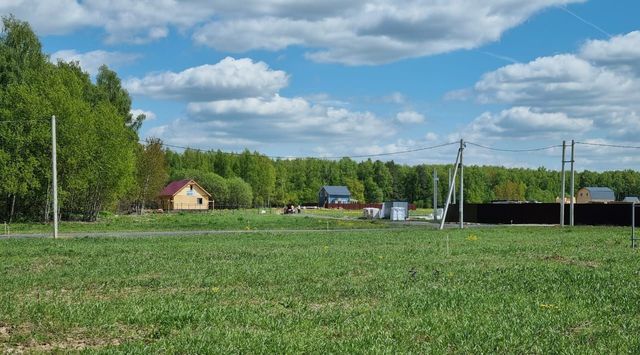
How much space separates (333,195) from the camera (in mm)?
162375

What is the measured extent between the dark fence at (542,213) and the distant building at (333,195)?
95.5 metres

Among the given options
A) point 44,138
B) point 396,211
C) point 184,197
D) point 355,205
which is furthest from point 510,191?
point 44,138

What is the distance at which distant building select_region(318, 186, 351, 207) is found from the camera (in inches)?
6358

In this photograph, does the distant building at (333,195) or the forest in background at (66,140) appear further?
the distant building at (333,195)

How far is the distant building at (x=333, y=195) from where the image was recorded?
530 ft

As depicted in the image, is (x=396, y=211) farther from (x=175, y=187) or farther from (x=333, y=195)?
(x=333, y=195)

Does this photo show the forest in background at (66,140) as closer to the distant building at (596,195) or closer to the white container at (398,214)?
the white container at (398,214)

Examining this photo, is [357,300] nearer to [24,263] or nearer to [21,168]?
[24,263]

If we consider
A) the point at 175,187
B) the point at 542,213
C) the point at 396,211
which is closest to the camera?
the point at 542,213

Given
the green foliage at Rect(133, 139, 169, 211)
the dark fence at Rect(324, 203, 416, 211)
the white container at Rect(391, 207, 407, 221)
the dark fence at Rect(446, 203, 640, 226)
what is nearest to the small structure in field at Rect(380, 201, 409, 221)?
the white container at Rect(391, 207, 407, 221)

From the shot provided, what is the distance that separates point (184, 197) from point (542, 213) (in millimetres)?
67387

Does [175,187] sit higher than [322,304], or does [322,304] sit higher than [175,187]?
[175,187]

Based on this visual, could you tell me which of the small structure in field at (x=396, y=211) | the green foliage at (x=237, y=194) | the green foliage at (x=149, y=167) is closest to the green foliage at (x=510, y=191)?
the green foliage at (x=237, y=194)

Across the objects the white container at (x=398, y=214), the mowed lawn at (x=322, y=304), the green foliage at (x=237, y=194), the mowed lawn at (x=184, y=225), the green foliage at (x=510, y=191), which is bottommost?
the mowed lawn at (x=184, y=225)
